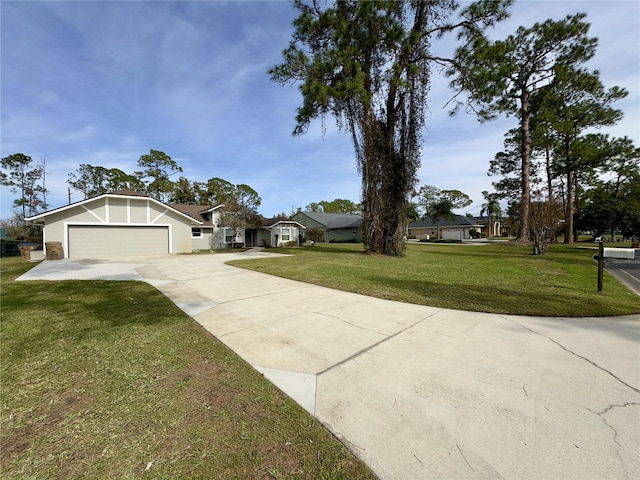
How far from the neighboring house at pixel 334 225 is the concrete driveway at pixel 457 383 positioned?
33.9 m

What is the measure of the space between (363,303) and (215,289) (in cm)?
362

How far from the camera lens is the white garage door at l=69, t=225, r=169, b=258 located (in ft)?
49.7

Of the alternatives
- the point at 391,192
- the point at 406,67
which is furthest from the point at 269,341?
the point at 406,67

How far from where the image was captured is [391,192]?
598 inches

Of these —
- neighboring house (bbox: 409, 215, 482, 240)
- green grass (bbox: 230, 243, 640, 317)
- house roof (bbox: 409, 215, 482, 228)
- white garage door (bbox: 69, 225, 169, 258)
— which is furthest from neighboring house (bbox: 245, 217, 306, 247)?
house roof (bbox: 409, 215, 482, 228)

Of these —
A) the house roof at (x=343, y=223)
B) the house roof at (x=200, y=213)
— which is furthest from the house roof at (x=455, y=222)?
the house roof at (x=200, y=213)

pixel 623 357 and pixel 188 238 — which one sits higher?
pixel 188 238

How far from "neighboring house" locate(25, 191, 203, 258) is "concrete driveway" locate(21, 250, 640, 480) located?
15.5 metres

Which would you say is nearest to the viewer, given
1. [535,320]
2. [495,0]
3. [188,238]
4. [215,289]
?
[535,320]

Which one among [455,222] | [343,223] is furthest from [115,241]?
[455,222]

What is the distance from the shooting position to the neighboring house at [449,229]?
45.4 meters

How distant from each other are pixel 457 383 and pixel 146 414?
269cm

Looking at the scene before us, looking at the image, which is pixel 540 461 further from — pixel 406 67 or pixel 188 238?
pixel 188 238

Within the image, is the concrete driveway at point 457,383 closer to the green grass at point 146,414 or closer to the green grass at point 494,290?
the green grass at point 146,414
